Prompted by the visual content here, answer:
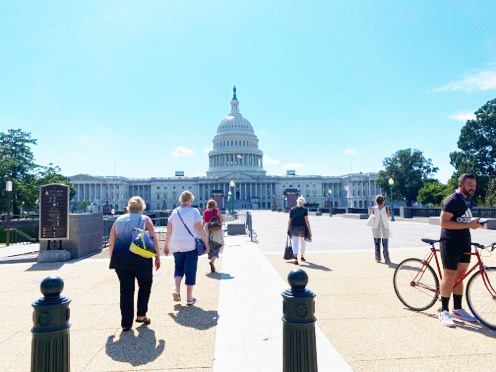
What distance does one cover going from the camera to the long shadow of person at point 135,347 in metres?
5.12

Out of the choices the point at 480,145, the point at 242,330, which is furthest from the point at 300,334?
the point at 480,145

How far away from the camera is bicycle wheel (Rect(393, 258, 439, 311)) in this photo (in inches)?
277

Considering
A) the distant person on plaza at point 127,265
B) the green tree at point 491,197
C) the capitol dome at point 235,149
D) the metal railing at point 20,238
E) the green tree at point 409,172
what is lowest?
the metal railing at point 20,238

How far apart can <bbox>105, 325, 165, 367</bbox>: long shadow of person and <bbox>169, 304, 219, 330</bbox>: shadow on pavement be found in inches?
27.3

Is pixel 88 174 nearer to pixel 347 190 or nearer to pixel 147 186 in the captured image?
pixel 147 186

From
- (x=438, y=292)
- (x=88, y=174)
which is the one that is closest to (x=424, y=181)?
(x=438, y=292)

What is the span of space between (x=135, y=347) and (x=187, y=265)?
7.93 ft

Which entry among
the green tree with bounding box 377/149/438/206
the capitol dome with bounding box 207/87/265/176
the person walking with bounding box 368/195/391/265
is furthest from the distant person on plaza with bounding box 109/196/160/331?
the capitol dome with bounding box 207/87/265/176

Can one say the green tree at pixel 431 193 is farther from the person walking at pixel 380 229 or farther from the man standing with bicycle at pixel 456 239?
the man standing with bicycle at pixel 456 239

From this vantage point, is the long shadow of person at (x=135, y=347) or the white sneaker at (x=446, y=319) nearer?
the long shadow of person at (x=135, y=347)

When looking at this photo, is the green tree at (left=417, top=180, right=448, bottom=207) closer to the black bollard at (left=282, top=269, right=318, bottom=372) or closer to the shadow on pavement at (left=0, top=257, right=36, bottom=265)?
the shadow on pavement at (left=0, top=257, right=36, bottom=265)

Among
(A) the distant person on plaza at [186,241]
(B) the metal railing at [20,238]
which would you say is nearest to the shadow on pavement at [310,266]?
(A) the distant person on plaza at [186,241]

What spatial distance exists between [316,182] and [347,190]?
44.2 feet

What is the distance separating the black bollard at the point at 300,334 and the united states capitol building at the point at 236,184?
Answer: 140 m
